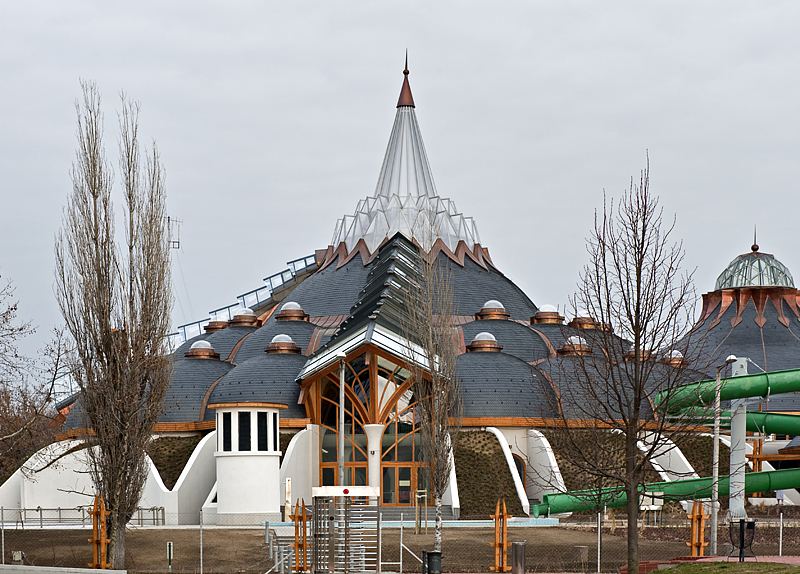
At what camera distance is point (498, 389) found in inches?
1818

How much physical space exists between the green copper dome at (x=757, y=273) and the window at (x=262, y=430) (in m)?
43.7

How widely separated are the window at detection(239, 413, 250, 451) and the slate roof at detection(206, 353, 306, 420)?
289 centimetres

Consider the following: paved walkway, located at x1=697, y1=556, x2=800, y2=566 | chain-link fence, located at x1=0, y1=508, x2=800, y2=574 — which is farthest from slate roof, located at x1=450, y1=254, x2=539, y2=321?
paved walkway, located at x1=697, y1=556, x2=800, y2=566

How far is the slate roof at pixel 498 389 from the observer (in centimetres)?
4547

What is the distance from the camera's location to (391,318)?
45.3 meters

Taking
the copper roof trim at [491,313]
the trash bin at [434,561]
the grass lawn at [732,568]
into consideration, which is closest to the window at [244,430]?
the copper roof trim at [491,313]

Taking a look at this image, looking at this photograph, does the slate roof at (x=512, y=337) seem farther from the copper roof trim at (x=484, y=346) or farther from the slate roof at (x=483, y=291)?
the slate roof at (x=483, y=291)

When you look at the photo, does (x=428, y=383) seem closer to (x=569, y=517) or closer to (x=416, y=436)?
(x=416, y=436)

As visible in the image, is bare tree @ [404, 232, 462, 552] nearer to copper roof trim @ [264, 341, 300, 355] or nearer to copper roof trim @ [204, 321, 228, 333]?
copper roof trim @ [264, 341, 300, 355]

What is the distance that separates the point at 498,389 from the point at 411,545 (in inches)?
648

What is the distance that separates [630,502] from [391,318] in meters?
25.9

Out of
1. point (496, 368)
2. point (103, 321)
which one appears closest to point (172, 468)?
point (496, 368)

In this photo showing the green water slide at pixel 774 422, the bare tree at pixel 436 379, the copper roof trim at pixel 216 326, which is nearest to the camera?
the bare tree at pixel 436 379

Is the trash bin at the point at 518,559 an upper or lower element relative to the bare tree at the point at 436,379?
lower
